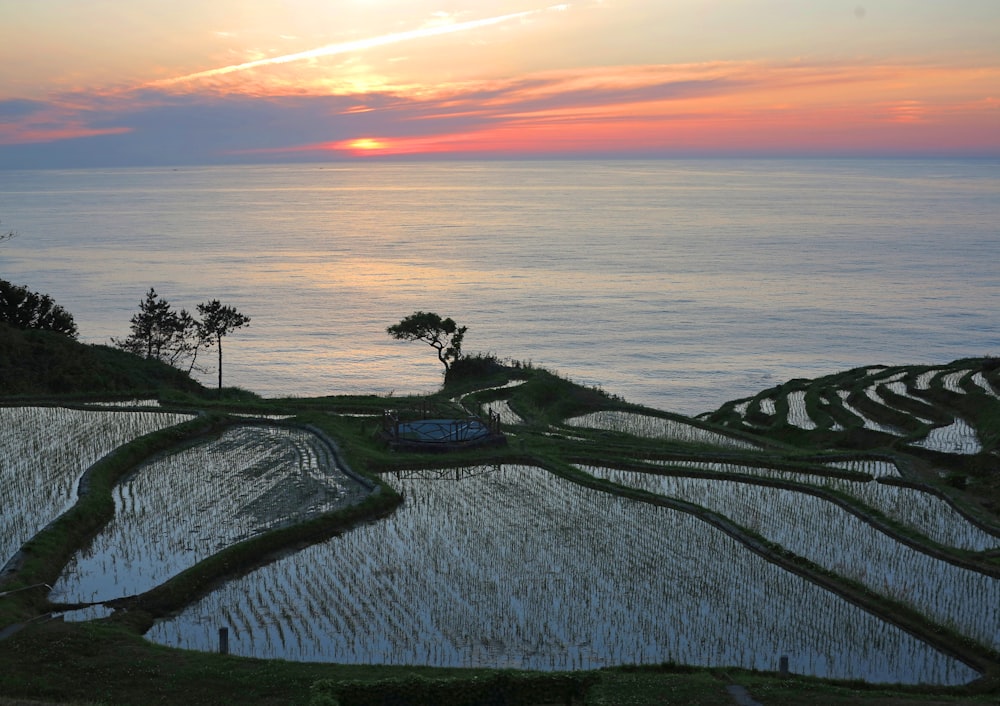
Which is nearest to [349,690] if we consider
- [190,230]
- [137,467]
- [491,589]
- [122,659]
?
[122,659]

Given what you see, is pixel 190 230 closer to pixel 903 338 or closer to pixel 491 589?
pixel 903 338

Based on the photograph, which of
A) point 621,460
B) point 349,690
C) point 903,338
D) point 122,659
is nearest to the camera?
point 349,690

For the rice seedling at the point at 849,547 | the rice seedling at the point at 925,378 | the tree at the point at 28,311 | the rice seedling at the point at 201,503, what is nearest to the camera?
the rice seedling at the point at 849,547

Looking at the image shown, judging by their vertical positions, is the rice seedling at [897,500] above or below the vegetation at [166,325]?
below

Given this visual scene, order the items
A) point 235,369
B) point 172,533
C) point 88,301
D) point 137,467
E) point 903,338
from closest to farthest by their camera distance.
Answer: point 172,533
point 137,467
point 235,369
point 903,338
point 88,301

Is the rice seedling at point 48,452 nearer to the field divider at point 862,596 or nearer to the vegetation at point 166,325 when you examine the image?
the field divider at point 862,596

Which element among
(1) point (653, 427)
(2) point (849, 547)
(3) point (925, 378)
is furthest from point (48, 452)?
(3) point (925, 378)

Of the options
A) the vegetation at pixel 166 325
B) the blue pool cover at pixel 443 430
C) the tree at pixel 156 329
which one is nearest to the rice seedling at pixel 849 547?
the blue pool cover at pixel 443 430

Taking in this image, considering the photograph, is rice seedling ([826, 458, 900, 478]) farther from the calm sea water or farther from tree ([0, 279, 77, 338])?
tree ([0, 279, 77, 338])
